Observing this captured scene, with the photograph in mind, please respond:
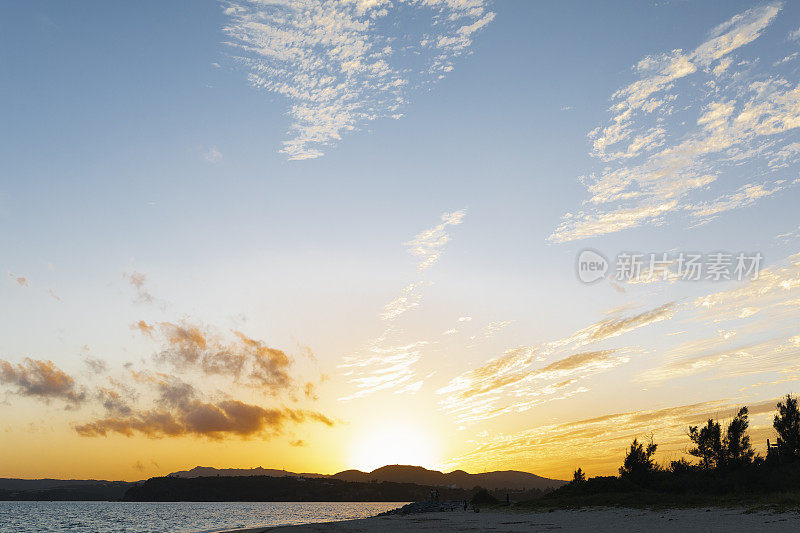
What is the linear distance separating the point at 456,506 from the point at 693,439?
42.3 m

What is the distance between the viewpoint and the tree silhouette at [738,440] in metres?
87.5

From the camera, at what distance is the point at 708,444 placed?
3622 inches

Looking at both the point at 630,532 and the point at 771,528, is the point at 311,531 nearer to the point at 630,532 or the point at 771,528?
the point at 630,532

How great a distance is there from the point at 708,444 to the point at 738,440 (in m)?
4.59

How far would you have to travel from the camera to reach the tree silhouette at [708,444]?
89438mm

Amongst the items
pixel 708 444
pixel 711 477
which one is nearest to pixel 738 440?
pixel 708 444

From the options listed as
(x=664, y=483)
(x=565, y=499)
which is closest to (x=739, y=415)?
(x=664, y=483)

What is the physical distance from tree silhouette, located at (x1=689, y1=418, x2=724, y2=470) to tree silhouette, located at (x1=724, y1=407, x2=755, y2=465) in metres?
1.23

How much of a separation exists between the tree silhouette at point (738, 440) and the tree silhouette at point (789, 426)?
4323 mm

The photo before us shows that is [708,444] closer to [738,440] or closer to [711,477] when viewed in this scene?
[738,440]

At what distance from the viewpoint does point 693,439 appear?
93875 millimetres

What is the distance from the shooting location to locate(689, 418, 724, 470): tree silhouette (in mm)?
89438

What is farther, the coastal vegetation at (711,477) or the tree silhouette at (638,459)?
the tree silhouette at (638,459)

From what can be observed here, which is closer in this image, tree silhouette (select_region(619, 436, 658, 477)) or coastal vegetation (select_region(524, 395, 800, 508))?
coastal vegetation (select_region(524, 395, 800, 508))
